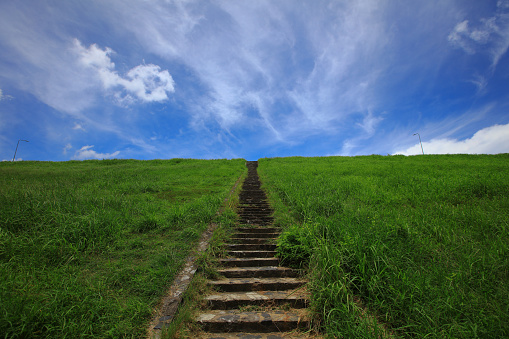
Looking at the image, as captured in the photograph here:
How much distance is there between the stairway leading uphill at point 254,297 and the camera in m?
2.97

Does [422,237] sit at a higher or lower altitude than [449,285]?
higher

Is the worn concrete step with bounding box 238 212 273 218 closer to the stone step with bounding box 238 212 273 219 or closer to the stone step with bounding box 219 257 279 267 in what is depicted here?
the stone step with bounding box 238 212 273 219

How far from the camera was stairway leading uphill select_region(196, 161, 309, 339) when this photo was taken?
2.97m

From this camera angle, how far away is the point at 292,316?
10.3 feet

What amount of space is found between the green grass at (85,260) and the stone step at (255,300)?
901 millimetres

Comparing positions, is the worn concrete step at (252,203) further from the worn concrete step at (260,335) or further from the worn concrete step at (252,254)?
the worn concrete step at (260,335)

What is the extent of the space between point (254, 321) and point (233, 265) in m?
1.49

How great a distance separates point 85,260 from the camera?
423 centimetres

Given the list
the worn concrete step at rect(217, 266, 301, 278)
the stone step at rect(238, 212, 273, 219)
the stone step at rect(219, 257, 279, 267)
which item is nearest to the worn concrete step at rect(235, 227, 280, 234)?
the stone step at rect(238, 212, 273, 219)

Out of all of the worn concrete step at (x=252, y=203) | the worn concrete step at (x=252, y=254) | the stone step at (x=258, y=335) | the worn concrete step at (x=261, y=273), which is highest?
the worn concrete step at (x=252, y=203)

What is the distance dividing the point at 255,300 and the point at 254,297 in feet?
0.30

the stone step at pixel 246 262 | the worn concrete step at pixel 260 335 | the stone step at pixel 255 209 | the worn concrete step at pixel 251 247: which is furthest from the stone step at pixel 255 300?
the stone step at pixel 255 209

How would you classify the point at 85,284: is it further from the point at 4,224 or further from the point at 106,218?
the point at 4,224

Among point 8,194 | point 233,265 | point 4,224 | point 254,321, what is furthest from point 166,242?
point 8,194
